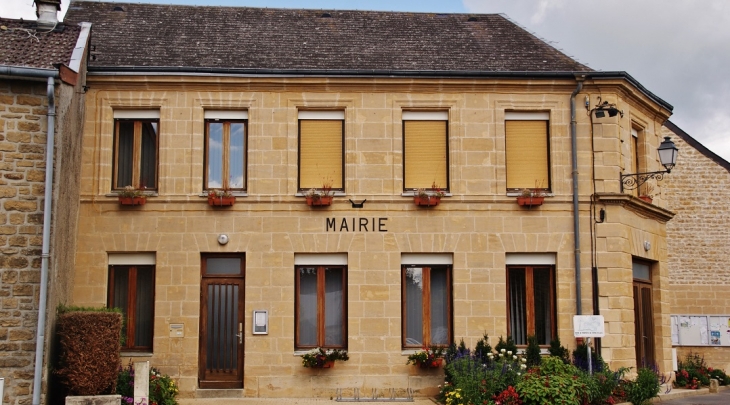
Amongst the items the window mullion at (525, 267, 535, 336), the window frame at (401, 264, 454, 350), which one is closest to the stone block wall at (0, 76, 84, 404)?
the window frame at (401, 264, 454, 350)

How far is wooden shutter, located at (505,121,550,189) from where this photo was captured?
55.9ft

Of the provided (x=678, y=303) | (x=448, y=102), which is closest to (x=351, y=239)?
(x=448, y=102)

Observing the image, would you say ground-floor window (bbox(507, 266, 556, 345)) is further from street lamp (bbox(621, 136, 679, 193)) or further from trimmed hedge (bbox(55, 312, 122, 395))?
trimmed hedge (bbox(55, 312, 122, 395))

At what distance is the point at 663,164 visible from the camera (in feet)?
55.3

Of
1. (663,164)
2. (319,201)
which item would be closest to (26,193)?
(319,201)

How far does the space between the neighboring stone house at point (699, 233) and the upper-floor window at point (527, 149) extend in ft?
23.8

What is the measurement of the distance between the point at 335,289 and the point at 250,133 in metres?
3.29

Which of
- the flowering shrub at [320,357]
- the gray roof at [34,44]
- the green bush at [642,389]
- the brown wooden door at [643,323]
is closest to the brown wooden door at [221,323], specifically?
the flowering shrub at [320,357]

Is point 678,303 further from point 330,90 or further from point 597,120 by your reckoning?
point 330,90

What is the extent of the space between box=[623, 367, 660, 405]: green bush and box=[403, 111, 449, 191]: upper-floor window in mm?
4807

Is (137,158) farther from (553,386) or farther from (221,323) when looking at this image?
(553,386)

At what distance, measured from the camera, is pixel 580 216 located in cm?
1681

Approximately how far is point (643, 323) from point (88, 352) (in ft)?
36.2

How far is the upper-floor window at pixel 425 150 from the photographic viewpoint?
666 inches
